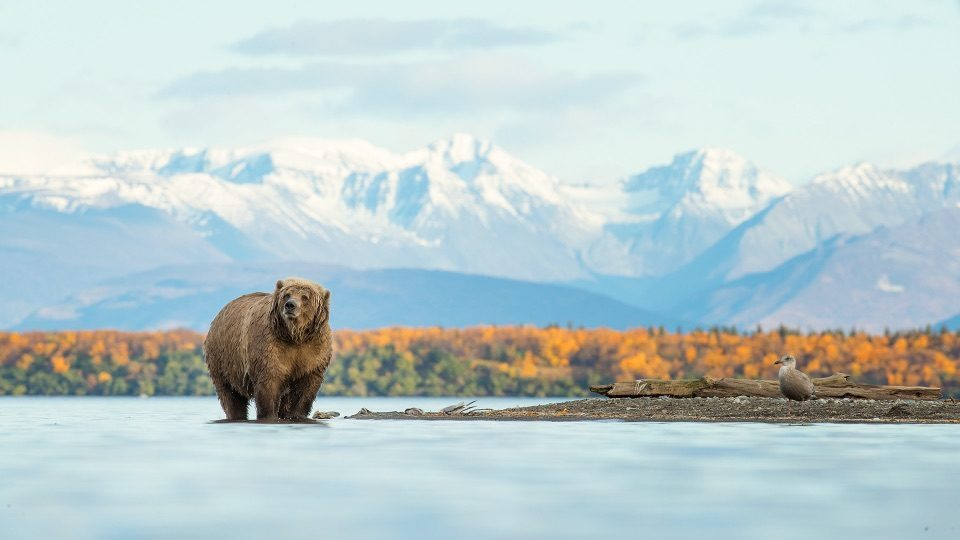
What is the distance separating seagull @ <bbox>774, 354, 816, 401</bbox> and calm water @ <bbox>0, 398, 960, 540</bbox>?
8.03m

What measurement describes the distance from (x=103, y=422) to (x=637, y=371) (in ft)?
498

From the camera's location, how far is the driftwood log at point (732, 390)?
161ft

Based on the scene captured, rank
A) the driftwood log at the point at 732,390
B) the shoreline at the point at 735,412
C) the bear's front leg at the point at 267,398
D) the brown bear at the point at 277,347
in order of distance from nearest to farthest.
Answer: the brown bear at the point at 277,347 < the bear's front leg at the point at 267,398 < the shoreline at the point at 735,412 < the driftwood log at the point at 732,390

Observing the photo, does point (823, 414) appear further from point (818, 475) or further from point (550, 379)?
point (550, 379)

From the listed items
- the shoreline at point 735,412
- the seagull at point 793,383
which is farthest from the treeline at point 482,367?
the seagull at point 793,383

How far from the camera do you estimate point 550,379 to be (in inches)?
7480

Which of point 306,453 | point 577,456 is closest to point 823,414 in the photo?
point 577,456

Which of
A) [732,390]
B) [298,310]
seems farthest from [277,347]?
[732,390]

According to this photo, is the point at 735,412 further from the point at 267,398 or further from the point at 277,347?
the point at 277,347

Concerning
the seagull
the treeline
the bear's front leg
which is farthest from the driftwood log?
the treeline

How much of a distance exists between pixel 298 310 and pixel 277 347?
126cm

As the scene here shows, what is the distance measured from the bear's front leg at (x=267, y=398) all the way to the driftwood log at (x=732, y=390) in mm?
14198

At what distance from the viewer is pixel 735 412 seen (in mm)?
43656

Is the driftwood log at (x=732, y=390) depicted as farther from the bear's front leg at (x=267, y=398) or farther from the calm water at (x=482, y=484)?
the bear's front leg at (x=267, y=398)
